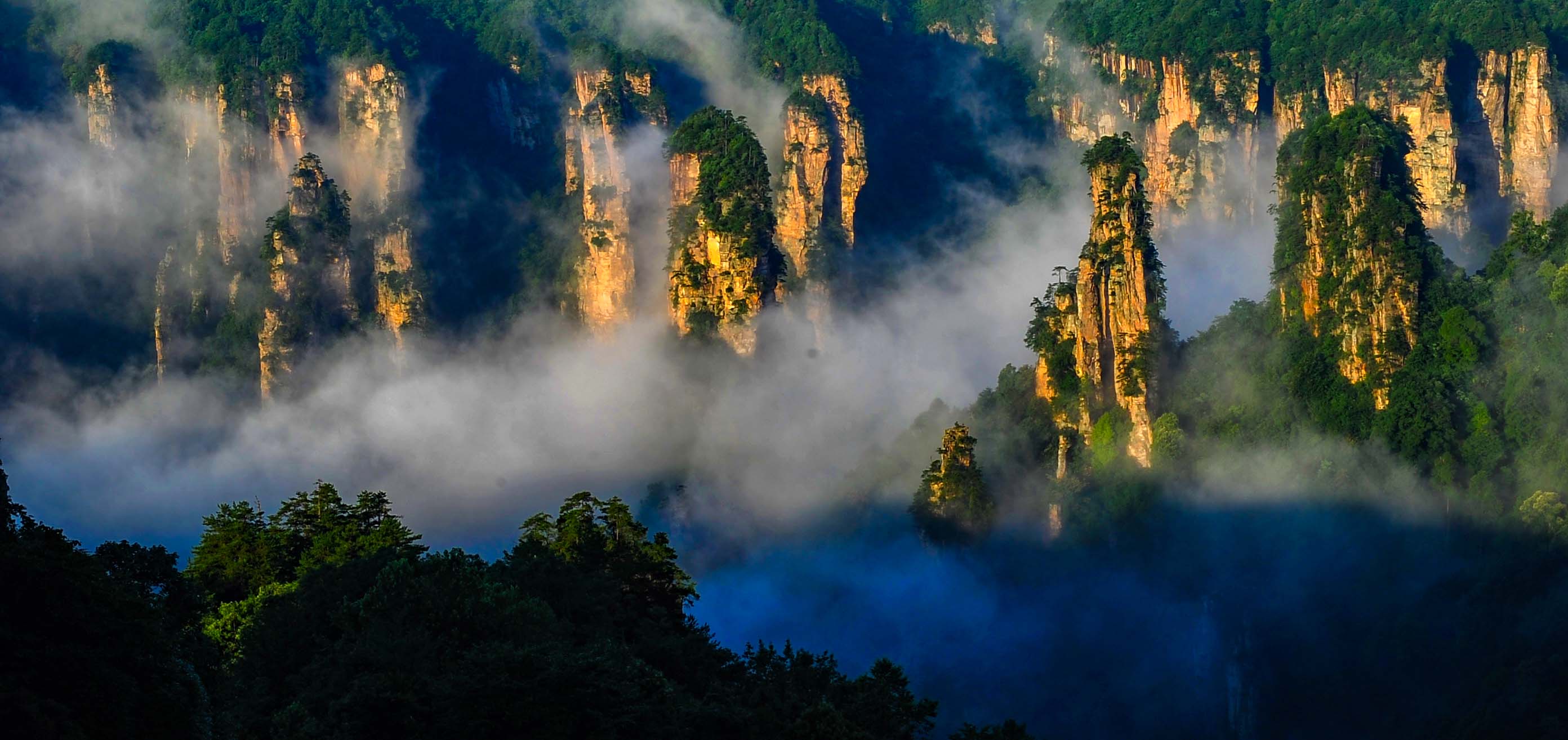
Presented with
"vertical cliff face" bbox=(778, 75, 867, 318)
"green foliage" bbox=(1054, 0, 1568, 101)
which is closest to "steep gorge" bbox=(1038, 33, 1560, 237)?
"green foliage" bbox=(1054, 0, 1568, 101)

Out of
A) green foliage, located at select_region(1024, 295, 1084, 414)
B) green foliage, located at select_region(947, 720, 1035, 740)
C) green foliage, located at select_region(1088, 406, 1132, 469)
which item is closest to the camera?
green foliage, located at select_region(947, 720, 1035, 740)

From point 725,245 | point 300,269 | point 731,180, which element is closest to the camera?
point 725,245

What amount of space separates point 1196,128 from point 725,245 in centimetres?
3712

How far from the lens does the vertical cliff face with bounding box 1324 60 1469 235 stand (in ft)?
401

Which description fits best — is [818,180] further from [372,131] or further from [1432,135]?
[1432,135]

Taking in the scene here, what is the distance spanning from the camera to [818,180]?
428 ft

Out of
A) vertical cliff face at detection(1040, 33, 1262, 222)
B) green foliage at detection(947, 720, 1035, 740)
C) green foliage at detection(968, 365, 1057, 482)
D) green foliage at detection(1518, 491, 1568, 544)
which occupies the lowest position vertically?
green foliage at detection(947, 720, 1035, 740)

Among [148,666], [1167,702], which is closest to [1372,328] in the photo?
[1167,702]

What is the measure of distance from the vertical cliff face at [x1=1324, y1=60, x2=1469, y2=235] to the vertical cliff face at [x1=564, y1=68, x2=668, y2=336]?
33763 mm

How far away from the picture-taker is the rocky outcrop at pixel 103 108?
129m

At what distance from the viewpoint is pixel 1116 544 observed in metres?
94.2

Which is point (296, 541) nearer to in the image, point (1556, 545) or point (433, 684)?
point (433, 684)

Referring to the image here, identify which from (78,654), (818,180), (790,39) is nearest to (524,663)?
(78,654)

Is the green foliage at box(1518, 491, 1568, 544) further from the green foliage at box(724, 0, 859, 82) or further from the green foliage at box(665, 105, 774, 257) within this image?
the green foliage at box(724, 0, 859, 82)
